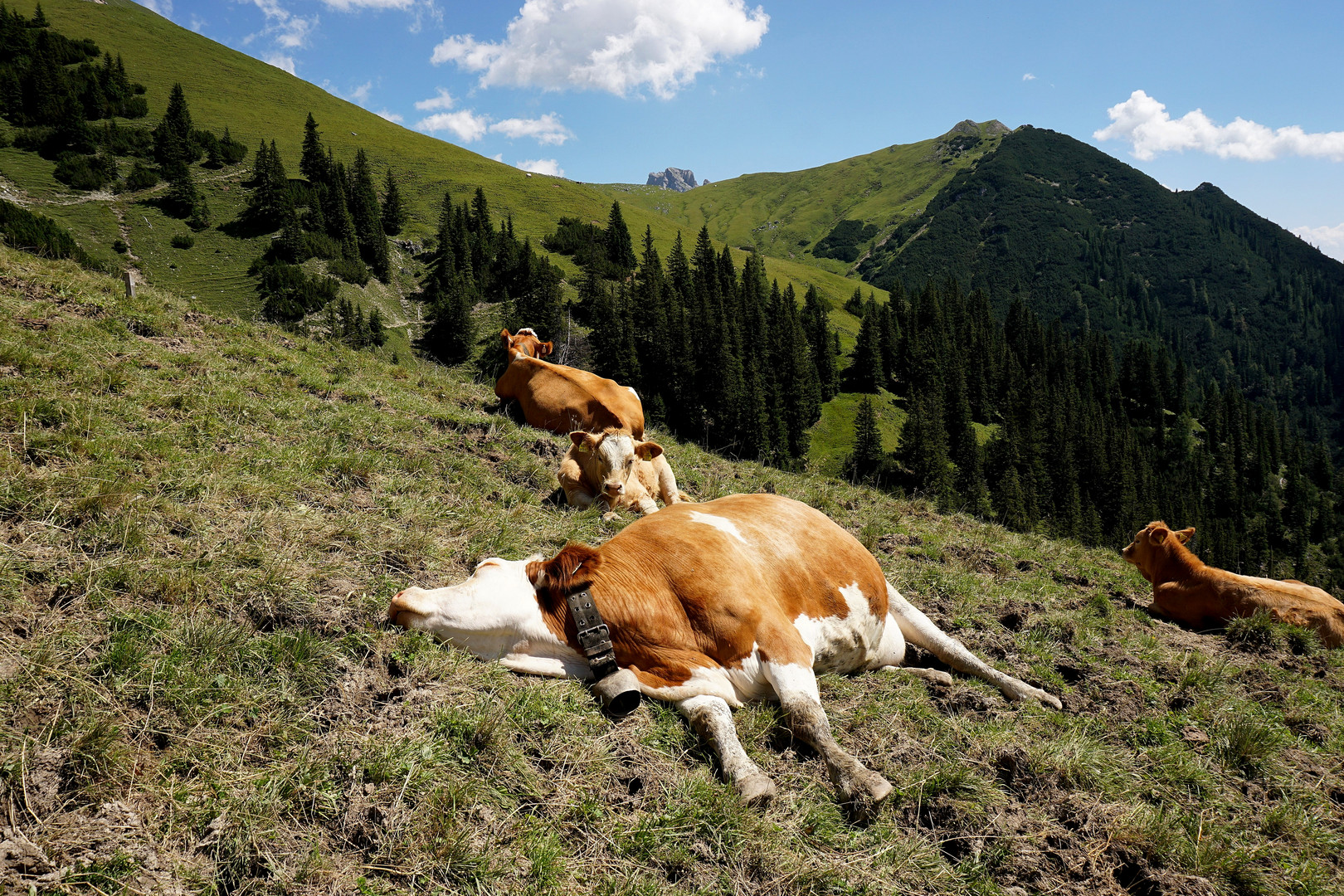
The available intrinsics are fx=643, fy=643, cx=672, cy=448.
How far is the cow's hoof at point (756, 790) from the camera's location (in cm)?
334

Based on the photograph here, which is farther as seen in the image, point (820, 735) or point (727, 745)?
point (820, 735)

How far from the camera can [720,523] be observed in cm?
505

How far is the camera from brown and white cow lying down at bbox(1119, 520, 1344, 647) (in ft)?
30.1

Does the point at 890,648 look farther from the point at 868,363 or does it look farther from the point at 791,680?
the point at 868,363

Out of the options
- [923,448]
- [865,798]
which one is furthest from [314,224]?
[865,798]

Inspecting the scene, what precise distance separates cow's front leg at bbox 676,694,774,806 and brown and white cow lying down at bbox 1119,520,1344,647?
9255 mm

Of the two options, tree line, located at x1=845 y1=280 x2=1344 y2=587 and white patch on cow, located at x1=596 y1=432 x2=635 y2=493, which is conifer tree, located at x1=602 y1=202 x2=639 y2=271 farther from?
white patch on cow, located at x1=596 y1=432 x2=635 y2=493

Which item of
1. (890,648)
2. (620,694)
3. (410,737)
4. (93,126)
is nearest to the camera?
(410,737)

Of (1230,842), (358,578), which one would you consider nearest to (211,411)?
(358,578)

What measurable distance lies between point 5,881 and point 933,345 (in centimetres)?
10754

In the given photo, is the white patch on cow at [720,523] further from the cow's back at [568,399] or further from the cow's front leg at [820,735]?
the cow's back at [568,399]

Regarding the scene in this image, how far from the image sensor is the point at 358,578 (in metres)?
4.51

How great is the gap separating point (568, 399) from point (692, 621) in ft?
28.3

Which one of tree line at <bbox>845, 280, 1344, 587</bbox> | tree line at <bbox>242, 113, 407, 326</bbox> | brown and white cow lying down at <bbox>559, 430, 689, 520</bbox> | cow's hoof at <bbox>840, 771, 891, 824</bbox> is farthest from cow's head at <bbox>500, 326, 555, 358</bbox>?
tree line at <bbox>242, 113, 407, 326</bbox>
